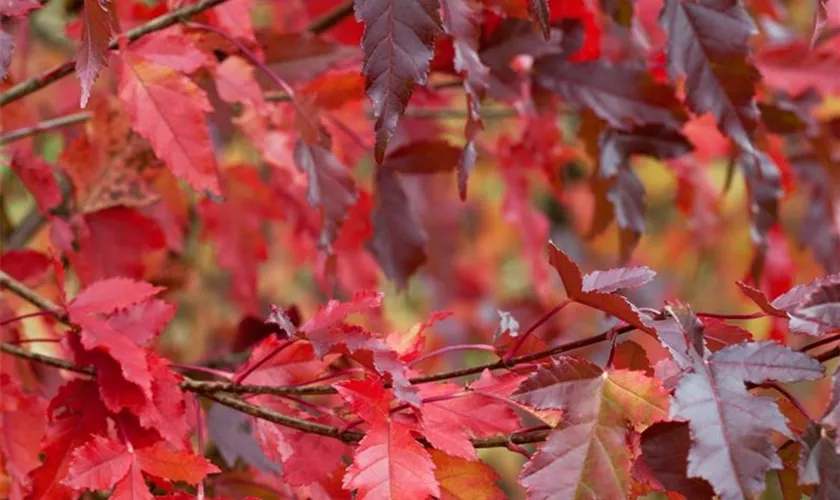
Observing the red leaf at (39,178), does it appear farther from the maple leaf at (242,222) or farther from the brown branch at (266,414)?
the maple leaf at (242,222)

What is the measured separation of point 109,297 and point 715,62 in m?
0.50

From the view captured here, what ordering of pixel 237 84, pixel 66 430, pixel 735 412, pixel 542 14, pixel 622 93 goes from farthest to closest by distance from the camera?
1. pixel 622 93
2. pixel 237 84
3. pixel 66 430
4. pixel 542 14
5. pixel 735 412

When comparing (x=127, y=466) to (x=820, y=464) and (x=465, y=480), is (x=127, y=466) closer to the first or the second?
(x=465, y=480)

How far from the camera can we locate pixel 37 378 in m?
0.97

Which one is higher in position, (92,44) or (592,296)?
(92,44)

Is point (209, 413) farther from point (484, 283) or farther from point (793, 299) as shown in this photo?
point (484, 283)

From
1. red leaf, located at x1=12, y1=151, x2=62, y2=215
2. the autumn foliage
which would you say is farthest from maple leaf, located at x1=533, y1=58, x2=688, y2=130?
red leaf, located at x1=12, y1=151, x2=62, y2=215

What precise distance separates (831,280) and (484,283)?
2695 mm

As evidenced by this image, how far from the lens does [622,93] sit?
0.98 m

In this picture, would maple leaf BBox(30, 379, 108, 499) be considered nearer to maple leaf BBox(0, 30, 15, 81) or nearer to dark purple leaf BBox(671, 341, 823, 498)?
maple leaf BBox(0, 30, 15, 81)


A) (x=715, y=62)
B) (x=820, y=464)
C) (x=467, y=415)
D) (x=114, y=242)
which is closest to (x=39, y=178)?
(x=114, y=242)

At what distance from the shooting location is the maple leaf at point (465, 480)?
66 centimetres

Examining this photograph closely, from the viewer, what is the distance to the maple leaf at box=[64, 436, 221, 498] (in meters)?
0.66

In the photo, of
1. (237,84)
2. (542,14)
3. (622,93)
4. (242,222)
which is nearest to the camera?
(542,14)
